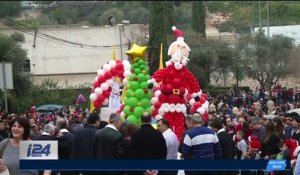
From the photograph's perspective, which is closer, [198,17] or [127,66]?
[127,66]

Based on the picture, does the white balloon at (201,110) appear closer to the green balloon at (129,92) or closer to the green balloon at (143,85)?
the green balloon at (143,85)

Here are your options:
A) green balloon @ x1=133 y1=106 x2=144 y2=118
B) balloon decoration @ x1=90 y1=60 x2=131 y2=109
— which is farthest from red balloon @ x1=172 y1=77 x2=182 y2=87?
balloon decoration @ x1=90 y1=60 x2=131 y2=109

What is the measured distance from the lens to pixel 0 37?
46.2 m

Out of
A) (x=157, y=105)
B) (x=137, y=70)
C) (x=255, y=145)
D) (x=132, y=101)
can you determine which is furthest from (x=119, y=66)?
(x=255, y=145)

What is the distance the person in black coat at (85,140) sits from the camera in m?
15.4

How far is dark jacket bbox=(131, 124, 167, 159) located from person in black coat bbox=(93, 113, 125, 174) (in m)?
0.24

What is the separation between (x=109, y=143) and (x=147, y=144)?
1.97 feet

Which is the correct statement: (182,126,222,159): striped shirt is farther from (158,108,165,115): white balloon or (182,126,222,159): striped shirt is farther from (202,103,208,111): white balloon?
(158,108,165,115): white balloon

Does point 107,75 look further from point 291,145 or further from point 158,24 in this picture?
point 158,24

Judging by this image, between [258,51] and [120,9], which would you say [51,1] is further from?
[258,51]

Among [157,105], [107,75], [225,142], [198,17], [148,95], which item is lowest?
[225,142]

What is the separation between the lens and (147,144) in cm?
1454

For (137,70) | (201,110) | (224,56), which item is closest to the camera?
(201,110)

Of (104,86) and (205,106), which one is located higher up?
(104,86)
